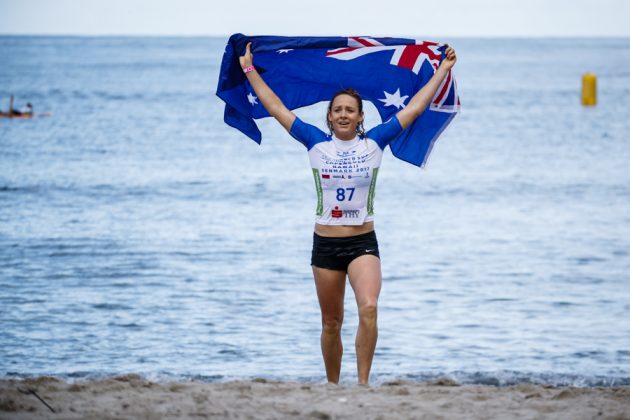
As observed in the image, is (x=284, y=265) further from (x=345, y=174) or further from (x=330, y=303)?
(x=345, y=174)

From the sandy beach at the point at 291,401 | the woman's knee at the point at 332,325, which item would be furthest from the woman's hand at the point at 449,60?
the sandy beach at the point at 291,401

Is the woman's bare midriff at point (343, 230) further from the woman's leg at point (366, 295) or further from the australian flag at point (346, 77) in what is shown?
the australian flag at point (346, 77)

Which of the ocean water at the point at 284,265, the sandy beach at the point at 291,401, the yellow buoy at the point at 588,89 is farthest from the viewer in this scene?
the yellow buoy at the point at 588,89

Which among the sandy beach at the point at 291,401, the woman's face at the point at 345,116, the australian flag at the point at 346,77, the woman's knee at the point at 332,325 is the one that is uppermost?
the australian flag at the point at 346,77

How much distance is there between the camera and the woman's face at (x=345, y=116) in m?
8.27

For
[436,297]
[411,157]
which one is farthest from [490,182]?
[411,157]

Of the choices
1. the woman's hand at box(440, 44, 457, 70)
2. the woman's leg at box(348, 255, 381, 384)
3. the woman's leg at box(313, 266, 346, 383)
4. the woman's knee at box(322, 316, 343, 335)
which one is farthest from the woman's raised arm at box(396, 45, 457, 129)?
the woman's knee at box(322, 316, 343, 335)

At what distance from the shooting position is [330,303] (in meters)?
8.40

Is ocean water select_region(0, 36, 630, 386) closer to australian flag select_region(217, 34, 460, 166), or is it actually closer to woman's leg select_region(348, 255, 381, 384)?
australian flag select_region(217, 34, 460, 166)

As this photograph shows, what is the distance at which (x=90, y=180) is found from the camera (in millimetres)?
31172

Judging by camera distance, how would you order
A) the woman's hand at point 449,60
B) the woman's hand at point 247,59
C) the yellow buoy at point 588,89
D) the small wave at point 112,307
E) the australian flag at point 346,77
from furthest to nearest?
1. the yellow buoy at point 588,89
2. the small wave at point 112,307
3. the australian flag at point 346,77
4. the woman's hand at point 247,59
5. the woman's hand at point 449,60

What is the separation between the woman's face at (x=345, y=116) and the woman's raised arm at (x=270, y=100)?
31cm

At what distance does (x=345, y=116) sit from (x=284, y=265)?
32.5ft

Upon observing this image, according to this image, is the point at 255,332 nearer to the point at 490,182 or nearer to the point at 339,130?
the point at 339,130
